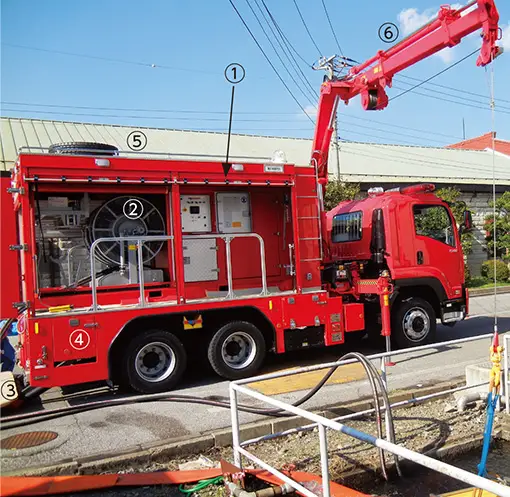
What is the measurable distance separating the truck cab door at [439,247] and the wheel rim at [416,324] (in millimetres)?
698

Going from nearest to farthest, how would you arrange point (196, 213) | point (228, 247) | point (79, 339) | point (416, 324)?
point (79, 339) < point (228, 247) < point (196, 213) < point (416, 324)

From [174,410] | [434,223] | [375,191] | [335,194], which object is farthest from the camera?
[335,194]

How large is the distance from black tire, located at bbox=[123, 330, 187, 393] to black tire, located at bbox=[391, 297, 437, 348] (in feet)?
13.3

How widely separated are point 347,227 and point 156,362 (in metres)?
4.87

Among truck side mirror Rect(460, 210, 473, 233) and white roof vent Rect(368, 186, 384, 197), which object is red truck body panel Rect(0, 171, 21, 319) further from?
truck side mirror Rect(460, 210, 473, 233)

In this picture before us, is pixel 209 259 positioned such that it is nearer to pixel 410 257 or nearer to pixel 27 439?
pixel 410 257

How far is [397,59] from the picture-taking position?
→ 31.9 feet

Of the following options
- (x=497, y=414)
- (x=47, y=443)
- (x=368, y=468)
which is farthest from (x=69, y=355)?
(x=497, y=414)

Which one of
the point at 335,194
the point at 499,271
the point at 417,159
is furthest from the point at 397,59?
the point at 417,159

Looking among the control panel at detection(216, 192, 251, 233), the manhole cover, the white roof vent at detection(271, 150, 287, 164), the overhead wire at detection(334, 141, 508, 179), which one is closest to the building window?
the white roof vent at detection(271, 150, 287, 164)

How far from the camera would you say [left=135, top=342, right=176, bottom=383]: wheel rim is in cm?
772

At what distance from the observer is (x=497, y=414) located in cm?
636

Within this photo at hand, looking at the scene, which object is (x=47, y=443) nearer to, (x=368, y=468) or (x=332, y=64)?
(x=368, y=468)

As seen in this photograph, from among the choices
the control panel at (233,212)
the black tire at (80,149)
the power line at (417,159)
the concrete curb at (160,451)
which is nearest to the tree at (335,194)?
the control panel at (233,212)
